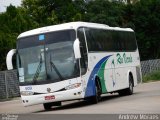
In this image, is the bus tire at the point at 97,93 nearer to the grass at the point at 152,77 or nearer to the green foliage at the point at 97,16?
the grass at the point at 152,77

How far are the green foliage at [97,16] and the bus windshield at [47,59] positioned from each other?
136ft

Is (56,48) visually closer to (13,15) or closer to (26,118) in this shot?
(26,118)

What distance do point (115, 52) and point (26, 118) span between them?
9.79m

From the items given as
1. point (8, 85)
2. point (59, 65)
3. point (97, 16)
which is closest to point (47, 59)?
point (59, 65)

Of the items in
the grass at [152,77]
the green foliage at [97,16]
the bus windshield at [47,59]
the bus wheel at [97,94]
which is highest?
the green foliage at [97,16]

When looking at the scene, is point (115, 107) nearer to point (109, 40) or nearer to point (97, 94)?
point (97, 94)

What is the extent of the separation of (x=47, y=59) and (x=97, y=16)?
49937 millimetres

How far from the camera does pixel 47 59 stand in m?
22.2

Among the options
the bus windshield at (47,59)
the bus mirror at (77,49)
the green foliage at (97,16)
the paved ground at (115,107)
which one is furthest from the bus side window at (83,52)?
the green foliage at (97,16)

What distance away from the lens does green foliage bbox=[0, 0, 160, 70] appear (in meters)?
67.6

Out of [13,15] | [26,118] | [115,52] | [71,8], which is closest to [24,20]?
[13,15]

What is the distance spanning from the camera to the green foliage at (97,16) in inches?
2662

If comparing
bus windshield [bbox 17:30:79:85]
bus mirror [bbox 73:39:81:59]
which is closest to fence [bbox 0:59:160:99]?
bus windshield [bbox 17:30:79:85]

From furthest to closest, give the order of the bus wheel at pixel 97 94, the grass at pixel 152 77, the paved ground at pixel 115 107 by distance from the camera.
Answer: the grass at pixel 152 77
the bus wheel at pixel 97 94
the paved ground at pixel 115 107
